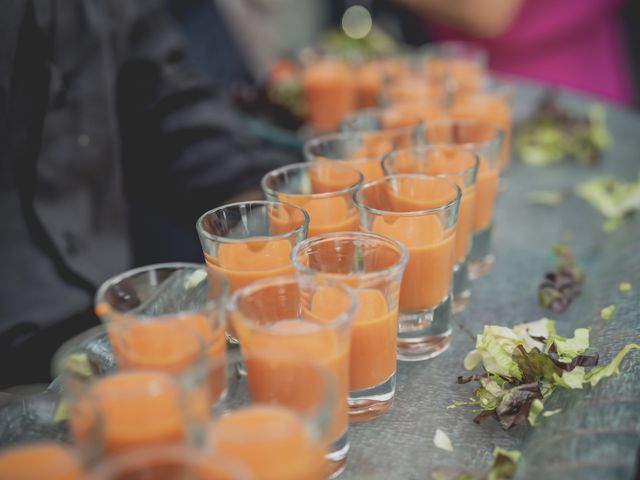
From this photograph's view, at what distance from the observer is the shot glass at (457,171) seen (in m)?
1.24

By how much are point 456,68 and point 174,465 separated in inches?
87.2

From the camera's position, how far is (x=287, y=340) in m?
0.81

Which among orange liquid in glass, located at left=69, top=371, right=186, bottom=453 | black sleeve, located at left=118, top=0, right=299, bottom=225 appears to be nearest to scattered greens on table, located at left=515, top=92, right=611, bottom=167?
black sleeve, located at left=118, top=0, right=299, bottom=225

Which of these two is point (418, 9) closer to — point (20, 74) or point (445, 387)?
point (20, 74)

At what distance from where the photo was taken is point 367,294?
3.03 feet

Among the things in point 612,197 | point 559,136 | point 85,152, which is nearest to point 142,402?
point 85,152

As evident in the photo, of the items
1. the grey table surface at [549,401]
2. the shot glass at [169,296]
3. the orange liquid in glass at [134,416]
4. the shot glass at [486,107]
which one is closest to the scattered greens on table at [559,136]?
the shot glass at [486,107]

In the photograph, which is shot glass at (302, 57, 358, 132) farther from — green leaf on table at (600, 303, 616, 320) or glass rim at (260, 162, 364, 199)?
green leaf on table at (600, 303, 616, 320)

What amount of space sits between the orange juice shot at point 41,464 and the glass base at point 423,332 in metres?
0.58

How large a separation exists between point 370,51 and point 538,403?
2.74m

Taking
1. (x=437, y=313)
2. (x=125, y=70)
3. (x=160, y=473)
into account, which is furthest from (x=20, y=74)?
(x=160, y=473)

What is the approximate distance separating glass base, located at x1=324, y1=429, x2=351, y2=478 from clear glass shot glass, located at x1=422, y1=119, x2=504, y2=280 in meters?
0.65

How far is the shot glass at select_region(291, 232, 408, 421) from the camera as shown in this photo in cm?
92

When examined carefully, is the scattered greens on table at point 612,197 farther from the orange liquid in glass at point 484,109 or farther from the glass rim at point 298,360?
the glass rim at point 298,360
